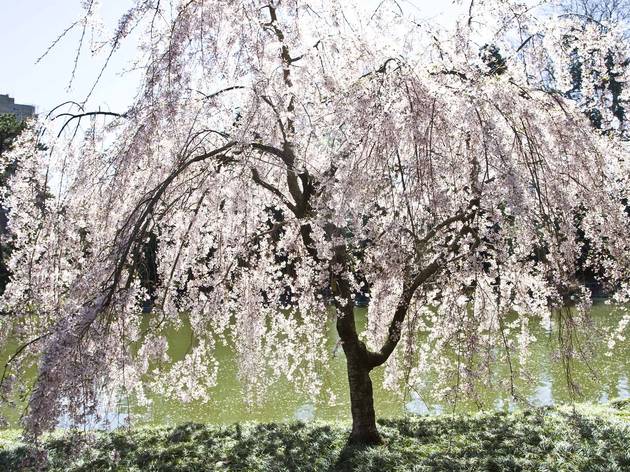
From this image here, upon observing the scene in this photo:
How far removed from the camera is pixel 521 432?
588 centimetres

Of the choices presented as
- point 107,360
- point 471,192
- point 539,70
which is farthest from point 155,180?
point 539,70

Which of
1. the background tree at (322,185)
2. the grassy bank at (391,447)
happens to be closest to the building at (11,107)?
the grassy bank at (391,447)

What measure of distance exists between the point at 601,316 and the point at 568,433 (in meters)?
11.1

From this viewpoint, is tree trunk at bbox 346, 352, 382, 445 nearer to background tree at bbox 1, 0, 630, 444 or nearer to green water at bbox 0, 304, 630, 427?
background tree at bbox 1, 0, 630, 444

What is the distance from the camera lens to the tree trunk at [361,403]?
5609mm

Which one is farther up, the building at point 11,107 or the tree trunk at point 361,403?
the building at point 11,107

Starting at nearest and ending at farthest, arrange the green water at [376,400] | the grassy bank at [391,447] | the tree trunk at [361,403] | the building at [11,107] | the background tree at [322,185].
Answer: the background tree at [322,185] < the grassy bank at [391,447] < the tree trunk at [361,403] < the green water at [376,400] < the building at [11,107]

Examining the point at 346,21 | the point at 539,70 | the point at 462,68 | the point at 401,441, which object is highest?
the point at 346,21

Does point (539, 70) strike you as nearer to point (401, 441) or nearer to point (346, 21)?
point (346, 21)

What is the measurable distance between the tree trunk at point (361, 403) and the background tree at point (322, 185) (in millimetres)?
12

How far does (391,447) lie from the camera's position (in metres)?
5.55

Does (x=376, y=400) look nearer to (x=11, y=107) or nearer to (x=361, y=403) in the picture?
(x=361, y=403)

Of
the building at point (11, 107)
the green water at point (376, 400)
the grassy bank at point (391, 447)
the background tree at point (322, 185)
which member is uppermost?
the building at point (11, 107)

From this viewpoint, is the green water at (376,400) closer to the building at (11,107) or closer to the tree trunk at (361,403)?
the tree trunk at (361,403)
